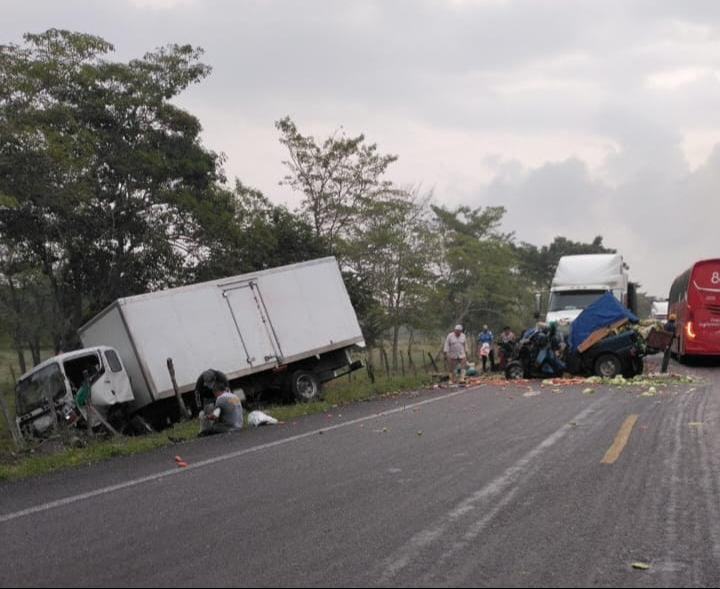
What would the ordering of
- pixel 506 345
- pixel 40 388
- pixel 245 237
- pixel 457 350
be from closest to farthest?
pixel 40 388
pixel 457 350
pixel 506 345
pixel 245 237

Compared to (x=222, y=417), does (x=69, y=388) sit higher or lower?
higher

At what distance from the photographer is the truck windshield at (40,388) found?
50.3 feet

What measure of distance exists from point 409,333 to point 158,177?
811 inches

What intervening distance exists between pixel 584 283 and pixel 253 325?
13.3 meters

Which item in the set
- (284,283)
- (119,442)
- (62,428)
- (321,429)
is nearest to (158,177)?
(284,283)

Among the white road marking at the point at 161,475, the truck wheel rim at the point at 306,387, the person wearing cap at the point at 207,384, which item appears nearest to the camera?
the white road marking at the point at 161,475

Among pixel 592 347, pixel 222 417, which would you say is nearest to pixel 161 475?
pixel 222 417

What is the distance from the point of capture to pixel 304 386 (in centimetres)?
1894

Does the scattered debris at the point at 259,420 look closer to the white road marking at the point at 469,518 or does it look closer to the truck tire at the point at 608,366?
the white road marking at the point at 469,518

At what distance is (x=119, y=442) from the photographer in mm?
12609

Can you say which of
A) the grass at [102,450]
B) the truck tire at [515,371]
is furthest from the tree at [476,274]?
the grass at [102,450]

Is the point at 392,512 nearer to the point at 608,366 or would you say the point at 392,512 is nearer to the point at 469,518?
the point at 469,518

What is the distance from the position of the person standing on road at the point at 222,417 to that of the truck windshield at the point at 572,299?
16.1 meters

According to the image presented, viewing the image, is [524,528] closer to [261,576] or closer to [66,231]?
[261,576]
